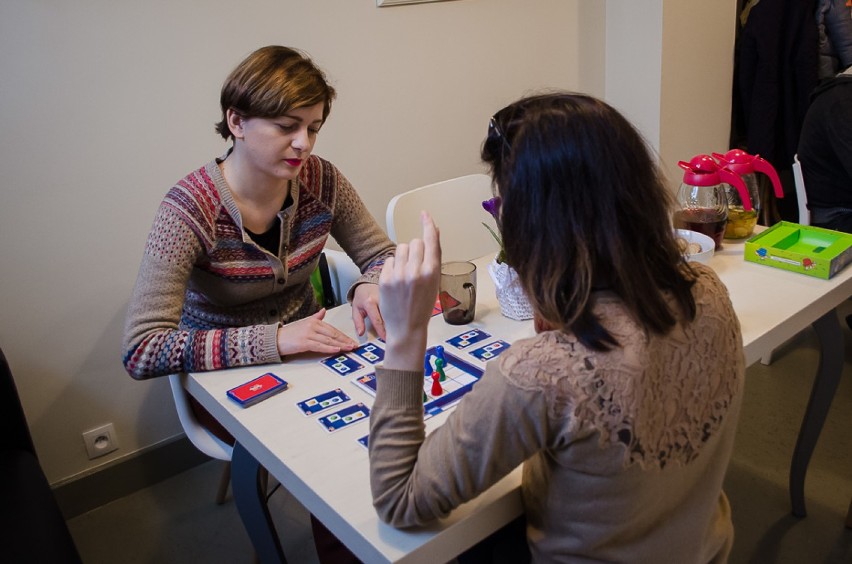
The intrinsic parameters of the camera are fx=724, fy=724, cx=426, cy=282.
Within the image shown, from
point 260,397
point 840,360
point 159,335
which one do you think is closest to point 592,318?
point 260,397

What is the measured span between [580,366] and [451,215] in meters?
1.30

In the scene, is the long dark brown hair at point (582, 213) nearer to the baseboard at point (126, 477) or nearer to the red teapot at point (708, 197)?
the red teapot at point (708, 197)

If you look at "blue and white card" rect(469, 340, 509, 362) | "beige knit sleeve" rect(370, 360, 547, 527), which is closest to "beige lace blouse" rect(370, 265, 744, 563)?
"beige knit sleeve" rect(370, 360, 547, 527)

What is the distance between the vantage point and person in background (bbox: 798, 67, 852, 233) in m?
2.22

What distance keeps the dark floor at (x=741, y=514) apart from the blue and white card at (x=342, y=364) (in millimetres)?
775

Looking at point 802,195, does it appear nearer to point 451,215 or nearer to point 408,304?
point 451,215

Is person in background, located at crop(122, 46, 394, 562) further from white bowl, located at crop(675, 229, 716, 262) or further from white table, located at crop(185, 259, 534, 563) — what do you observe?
white bowl, located at crop(675, 229, 716, 262)

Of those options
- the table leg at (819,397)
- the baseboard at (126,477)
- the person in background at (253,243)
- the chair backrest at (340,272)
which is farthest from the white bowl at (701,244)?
the baseboard at (126,477)

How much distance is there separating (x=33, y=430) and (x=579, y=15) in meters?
2.38

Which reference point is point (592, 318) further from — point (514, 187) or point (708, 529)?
point (708, 529)

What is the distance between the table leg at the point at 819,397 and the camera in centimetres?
168

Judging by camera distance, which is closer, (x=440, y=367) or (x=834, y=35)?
(x=440, y=367)

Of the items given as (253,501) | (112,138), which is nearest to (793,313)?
(253,501)

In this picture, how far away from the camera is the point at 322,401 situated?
116cm
